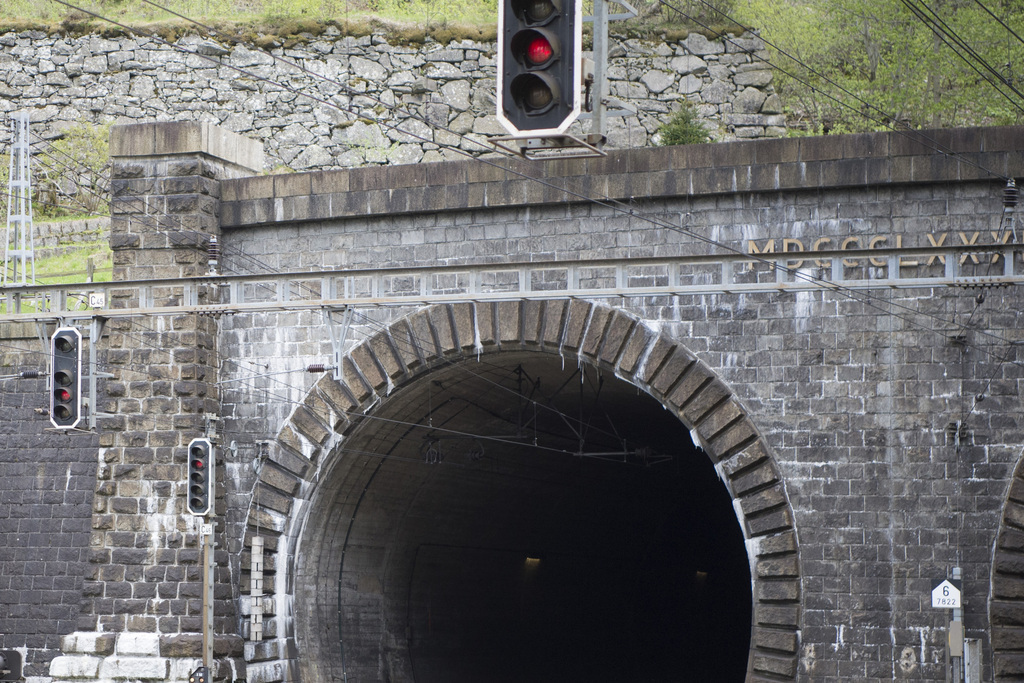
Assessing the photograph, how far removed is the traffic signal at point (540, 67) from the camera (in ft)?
22.0

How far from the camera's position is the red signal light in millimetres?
6727

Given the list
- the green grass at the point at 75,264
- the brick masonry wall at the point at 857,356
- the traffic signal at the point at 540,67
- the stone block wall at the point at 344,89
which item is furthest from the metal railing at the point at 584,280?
the green grass at the point at 75,264

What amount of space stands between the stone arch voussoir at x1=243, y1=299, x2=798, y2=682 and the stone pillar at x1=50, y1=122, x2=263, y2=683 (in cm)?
88

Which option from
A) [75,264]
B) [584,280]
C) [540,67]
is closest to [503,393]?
[584,280]

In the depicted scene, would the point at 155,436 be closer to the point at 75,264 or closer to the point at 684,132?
the point at 684,132

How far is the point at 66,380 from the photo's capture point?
1603 centimetres

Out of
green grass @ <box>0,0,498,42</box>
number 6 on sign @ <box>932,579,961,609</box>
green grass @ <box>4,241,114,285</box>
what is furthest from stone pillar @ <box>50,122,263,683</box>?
green grass @ <box>0,0,498,42</box>

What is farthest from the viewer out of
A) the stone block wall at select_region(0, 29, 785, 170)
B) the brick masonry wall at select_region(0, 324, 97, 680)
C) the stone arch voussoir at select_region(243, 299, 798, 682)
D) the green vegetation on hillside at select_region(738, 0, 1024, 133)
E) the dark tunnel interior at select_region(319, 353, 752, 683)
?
the stone block wall at select_region(0, 29, 785, 170)

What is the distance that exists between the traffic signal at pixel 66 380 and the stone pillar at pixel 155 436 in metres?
3.26

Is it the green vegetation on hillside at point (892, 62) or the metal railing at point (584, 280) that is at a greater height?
the green vegetation on hillside at point (892, 62)

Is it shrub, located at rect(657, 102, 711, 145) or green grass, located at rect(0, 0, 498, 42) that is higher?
green grass, located at rect(0, 0, 498, 42)

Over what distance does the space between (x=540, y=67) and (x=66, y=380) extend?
11.0m

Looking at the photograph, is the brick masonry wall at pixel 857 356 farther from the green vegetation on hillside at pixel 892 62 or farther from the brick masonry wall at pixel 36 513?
the green vegetation on hillside at pixel 892 62

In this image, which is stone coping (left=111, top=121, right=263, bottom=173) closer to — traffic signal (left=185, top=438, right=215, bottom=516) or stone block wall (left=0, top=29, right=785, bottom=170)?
traffic signal (left=185, top=438, right=215, bottom=516)
